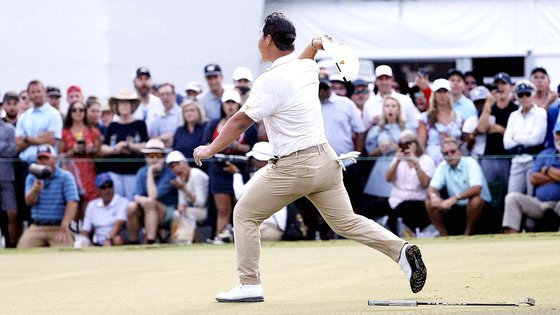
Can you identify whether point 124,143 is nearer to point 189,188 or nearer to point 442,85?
point 189,188


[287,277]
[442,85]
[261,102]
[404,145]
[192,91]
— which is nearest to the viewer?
[261,102]

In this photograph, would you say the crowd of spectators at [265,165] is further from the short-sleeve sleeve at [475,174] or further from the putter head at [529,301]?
the putter head at [529,301]

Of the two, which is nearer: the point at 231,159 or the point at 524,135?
the point at 524,135

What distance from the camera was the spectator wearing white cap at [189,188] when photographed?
675 inches

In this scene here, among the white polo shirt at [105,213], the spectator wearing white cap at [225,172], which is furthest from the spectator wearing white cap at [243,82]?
the white polo shirt at [105,213]

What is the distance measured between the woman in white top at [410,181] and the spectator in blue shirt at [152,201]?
2.70 m

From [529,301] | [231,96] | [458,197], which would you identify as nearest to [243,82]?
[231,96]

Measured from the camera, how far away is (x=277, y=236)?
55.8ft

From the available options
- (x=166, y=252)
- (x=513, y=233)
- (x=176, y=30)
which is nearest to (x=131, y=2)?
(x=176, y=30)

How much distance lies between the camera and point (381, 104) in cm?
1770

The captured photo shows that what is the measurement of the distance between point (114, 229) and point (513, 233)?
4.92 meters

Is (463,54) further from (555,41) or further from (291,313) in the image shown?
(291,313)

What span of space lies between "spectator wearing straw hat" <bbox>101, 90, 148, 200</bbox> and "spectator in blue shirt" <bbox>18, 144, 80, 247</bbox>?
0.58 metres

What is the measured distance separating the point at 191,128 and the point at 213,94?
31.8 inches
